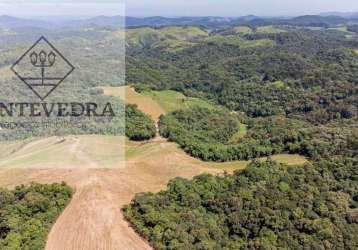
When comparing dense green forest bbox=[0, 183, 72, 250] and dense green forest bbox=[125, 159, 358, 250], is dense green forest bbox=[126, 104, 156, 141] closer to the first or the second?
dense green forest bbox=[125, 159, 358, 250]

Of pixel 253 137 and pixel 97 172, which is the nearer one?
pixel 97 172

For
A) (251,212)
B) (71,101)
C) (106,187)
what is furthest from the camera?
(71,101)

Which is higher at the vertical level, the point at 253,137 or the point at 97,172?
the point at 97,172

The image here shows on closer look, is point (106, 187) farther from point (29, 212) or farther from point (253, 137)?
point (253, 137)

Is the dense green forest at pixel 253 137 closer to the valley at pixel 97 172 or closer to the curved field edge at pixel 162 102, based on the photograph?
the curved field edge at pixel 162 102

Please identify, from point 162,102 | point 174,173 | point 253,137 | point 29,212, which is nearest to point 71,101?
point 162,102

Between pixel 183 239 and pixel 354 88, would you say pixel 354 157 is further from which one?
pixel 354 88

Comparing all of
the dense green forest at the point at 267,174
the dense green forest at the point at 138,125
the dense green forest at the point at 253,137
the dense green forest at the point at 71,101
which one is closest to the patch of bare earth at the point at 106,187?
the dense green forest at the point at 267,174

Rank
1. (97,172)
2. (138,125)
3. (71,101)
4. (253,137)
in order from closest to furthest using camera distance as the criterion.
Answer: (97,172) → (138,125) → (253,137) → (71,101)
